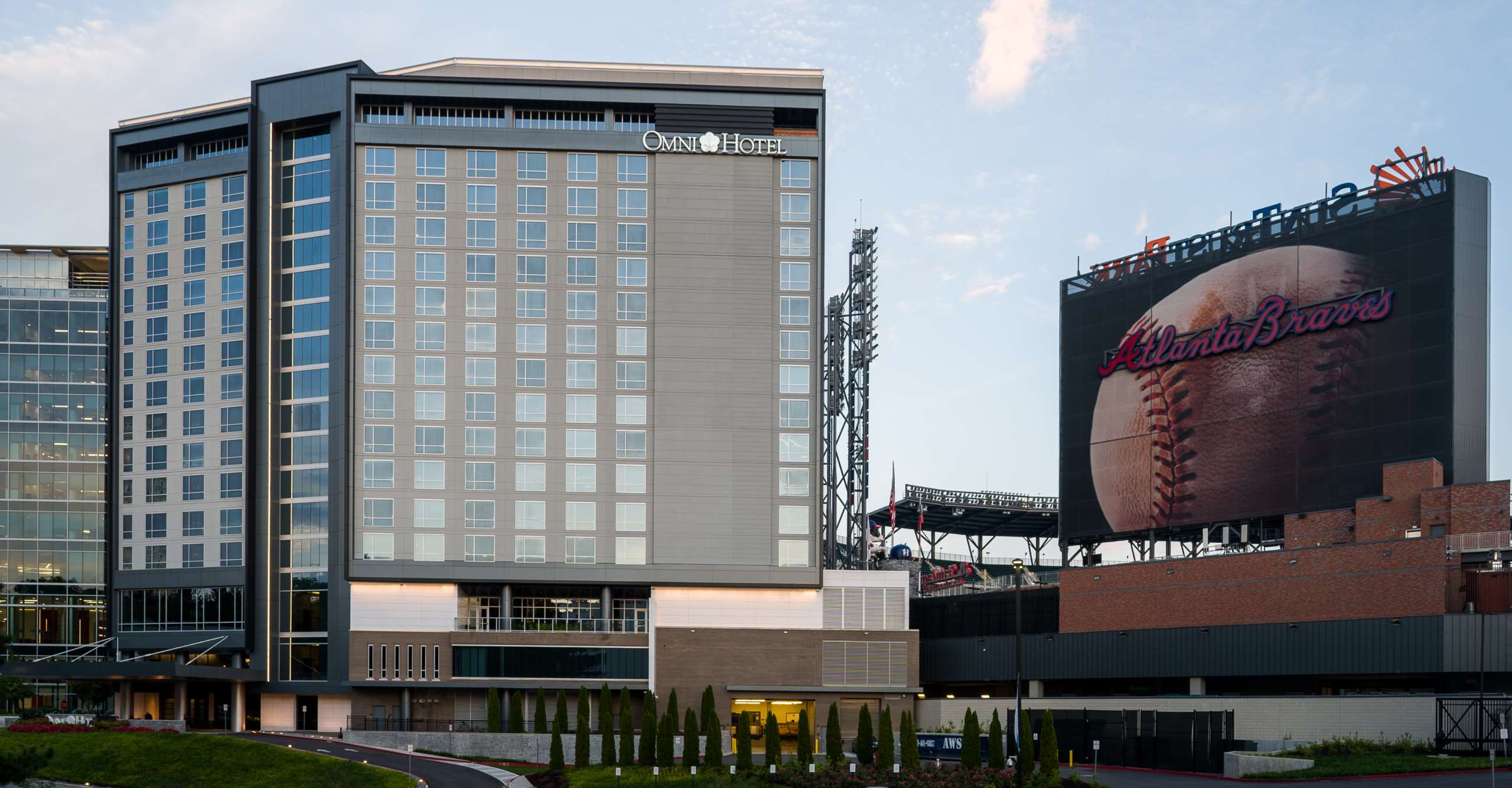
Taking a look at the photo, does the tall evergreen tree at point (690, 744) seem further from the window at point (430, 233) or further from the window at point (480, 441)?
the window at point (430, 233)

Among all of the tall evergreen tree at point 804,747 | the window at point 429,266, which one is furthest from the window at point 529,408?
the tall evergreen tree at point 804,747

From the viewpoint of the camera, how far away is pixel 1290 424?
100 metres

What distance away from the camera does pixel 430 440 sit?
111812 millimetres

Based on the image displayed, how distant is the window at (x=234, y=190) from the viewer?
116938 millimetres

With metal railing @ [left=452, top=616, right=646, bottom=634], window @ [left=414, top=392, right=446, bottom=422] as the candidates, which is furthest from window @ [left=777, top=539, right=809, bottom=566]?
window @ [left=414, top=392, right=446, bottom=422]

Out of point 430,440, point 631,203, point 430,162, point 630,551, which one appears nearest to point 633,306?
point 631,203

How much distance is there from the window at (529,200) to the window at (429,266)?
22.6 ft

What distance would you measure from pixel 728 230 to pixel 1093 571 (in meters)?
37.2

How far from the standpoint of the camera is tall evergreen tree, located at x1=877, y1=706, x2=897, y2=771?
7075 centimetres

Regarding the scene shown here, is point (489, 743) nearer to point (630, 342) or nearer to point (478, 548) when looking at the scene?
point (478, 548)

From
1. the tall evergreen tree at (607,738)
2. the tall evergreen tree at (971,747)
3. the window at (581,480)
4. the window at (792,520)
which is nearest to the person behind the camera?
the tall evergreen tree at (971,747)

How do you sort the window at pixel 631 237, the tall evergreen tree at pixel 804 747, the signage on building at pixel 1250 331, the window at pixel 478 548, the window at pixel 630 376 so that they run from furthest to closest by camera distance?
the window at pixel 631 237 < the window at pixel 630 376 < the window at pixel 478 548 < the signage on building at pixel 1250 331 < the tall evergreen tree at pixel 804 747

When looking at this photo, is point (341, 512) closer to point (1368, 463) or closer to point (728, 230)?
point (728, 230)

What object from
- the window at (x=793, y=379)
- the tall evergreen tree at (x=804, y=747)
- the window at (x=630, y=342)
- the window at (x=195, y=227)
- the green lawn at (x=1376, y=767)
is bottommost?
the tall evergreen tree at (x=804, y=747)
